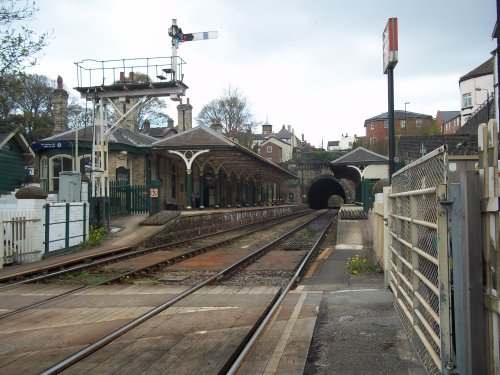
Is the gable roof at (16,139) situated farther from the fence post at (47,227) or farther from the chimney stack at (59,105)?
the fence post at (47,227)

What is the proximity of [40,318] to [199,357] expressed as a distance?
2.90 meters

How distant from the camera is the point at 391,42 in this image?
8188 mm

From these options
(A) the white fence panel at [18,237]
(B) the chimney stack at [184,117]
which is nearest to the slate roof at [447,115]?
(B) the chimney stack at [184,117]

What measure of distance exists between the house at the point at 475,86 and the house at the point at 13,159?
36.3 metres

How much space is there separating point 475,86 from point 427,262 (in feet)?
151

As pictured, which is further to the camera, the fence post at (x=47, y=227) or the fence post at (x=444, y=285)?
the fence post at (x=47, y=227)

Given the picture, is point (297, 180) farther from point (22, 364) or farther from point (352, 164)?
point (22, 364)

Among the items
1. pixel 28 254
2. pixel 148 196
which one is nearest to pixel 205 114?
pixel 148 196

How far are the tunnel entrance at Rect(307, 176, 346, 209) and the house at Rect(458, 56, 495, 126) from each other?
822 inches

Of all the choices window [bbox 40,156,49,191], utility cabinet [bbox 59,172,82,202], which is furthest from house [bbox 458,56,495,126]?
utility cabinet [bbox 59,172,82,202]

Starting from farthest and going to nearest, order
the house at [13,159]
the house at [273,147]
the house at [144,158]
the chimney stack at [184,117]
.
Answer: the house at [273,147] → the chimney stack at [184,117] → the house at [144,158] → the house at [13,159]

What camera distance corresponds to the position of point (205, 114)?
202 ft

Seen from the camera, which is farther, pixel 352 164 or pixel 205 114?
pixel 205 114

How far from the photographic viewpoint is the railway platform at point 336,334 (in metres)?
4.37
